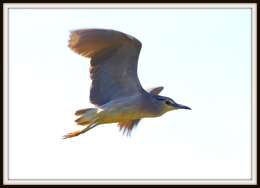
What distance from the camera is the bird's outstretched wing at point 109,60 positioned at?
38.2ft

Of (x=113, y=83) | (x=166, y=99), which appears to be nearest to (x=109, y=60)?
(x=113, y=83)

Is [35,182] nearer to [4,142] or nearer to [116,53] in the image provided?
[4,142]

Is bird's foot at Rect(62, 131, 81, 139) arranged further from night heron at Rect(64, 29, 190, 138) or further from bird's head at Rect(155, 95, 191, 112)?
bird's head at Rect(155, 95, 191, 112)

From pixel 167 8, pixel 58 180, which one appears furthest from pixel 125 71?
pixel 58 180

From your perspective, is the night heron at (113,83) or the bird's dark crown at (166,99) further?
the bird's dark crown at (166,99)

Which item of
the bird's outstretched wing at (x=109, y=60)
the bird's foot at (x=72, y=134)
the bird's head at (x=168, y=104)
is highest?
the bird's outstretched wing at (x=109, y=60)

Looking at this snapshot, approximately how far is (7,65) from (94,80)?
124 centimetres

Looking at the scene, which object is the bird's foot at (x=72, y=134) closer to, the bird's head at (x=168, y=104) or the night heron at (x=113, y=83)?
the night heron at (x=113, y=83)

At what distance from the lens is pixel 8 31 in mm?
11844

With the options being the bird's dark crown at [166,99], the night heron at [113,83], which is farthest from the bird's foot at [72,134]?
the bird's dark crown at [166,99]

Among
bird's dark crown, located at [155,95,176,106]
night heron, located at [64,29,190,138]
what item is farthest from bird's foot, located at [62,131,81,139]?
bird's dark crown, located at [155,95,176,106]

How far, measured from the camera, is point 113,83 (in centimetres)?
1228

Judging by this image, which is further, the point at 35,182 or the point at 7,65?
the point at 7,65

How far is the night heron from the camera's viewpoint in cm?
1169
